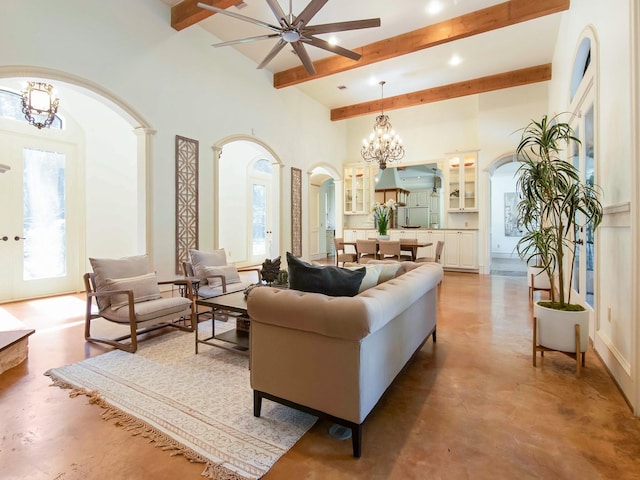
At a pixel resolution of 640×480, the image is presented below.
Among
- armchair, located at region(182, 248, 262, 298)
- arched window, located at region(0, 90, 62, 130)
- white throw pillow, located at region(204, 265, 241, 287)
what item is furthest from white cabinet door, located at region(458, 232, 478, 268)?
arched window, located at region(0, 90, 62, 130)

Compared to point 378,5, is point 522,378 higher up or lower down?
lower down

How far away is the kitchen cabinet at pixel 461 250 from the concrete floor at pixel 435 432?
4891mm

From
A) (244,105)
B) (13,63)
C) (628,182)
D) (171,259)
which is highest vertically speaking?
(244,105)

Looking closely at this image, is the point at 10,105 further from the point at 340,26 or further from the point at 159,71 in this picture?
the point at 340,26

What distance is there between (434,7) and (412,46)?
64cm

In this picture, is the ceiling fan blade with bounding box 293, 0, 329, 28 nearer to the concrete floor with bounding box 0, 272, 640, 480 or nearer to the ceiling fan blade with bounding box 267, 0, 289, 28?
the ceiling fan blade with bounding box 267, 0, 289, 28

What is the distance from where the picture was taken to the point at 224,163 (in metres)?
7.98

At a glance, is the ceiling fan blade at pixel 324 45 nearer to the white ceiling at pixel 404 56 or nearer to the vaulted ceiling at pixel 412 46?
the vaulted ceiling at pixel 412 46

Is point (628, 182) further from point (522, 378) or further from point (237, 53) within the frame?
point (237, 53)

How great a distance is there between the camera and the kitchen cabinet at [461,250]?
7484 millimetres

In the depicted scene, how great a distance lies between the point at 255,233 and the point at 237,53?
4451 millimetres

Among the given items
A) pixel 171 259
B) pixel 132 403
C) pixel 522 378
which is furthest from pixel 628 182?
pixel 171 259

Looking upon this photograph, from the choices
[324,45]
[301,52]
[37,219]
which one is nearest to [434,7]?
[324,45]

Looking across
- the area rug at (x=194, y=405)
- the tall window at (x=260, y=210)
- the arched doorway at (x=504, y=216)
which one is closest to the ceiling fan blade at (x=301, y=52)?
the area rug at (x=194, y=405)
